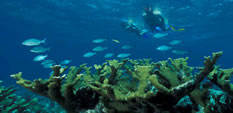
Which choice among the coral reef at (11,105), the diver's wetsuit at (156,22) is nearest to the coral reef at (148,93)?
the coral reef at (11,105)

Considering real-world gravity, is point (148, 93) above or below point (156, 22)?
below

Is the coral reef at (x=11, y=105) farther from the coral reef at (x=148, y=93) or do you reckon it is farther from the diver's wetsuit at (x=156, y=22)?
the diver's wetsuit at (x=156, y=22)

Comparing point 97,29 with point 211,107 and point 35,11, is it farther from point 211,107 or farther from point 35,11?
point 211,107

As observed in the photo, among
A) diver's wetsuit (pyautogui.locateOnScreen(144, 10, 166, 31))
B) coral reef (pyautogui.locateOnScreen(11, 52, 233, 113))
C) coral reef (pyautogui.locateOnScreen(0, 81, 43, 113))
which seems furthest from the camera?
diver's wetsuit (pyautogui.locateOnScreen(144, 10, 166, 31))

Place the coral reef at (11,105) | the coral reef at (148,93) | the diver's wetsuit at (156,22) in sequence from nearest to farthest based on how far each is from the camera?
the coral reef at (148,93) → the coral reef at (11,105) → the diver's wetsuit at (156,22)

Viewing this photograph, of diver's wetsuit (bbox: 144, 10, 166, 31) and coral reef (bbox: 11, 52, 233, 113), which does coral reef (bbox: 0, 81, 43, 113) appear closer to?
coral reef (bbox: 11, 52, 233, 113)

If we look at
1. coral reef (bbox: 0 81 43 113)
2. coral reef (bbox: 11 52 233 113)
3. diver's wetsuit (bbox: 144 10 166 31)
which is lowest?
coral reef (bbox: 11 52 233 113)

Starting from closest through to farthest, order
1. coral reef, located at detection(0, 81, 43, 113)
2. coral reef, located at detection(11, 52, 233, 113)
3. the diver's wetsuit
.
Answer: coral reef, located at detection(11, 52, 233, 113)
coral reef, located at detection(0, 81, 43, 113)
the diver's wetsuit

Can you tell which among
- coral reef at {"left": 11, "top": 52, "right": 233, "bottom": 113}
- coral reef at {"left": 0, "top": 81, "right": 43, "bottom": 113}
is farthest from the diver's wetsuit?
coral reef at {"left": 11, "top": 52, "right": 233, "bottom": 113}

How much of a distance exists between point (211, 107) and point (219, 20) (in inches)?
1349

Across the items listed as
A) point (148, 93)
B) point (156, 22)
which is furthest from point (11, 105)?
point (156, 22)

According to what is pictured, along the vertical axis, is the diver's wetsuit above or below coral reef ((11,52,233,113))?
above

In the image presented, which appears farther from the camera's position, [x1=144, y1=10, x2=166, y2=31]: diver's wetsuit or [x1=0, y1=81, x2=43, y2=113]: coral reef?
[x1=144, y1=10, x2=166, y2=31]: diver's wetsuit

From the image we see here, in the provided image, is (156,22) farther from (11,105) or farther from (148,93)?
(148,93)
